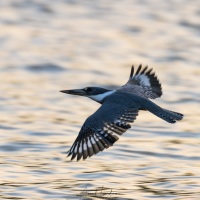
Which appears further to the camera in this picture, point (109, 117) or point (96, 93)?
point (96, 93)

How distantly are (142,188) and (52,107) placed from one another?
3.68 meters

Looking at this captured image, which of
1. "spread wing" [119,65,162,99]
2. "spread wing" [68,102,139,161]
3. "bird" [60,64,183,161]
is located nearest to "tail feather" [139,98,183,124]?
"bird" [60,64,183,161]

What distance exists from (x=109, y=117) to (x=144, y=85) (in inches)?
70.2

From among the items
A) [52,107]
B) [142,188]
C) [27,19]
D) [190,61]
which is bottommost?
[142,188]

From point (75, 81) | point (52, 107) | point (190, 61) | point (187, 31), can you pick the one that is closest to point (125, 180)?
point (52, 107)

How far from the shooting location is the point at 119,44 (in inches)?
619

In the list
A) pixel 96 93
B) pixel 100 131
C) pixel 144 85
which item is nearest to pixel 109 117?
pixel 100 131

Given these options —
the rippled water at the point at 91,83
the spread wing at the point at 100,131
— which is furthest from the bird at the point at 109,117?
the rippled water at the point at 91,83

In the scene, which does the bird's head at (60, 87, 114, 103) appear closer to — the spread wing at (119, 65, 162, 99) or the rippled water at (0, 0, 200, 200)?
the spread wing at (119, 65, 162, 99)

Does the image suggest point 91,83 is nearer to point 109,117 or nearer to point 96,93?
point 96,93

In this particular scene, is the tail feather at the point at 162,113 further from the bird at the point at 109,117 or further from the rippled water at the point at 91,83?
the rippled water at the point at 91,83

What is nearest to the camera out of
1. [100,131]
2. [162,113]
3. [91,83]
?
[100,131]

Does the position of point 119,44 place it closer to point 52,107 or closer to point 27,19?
point 27,19

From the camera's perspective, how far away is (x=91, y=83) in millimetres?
13422
